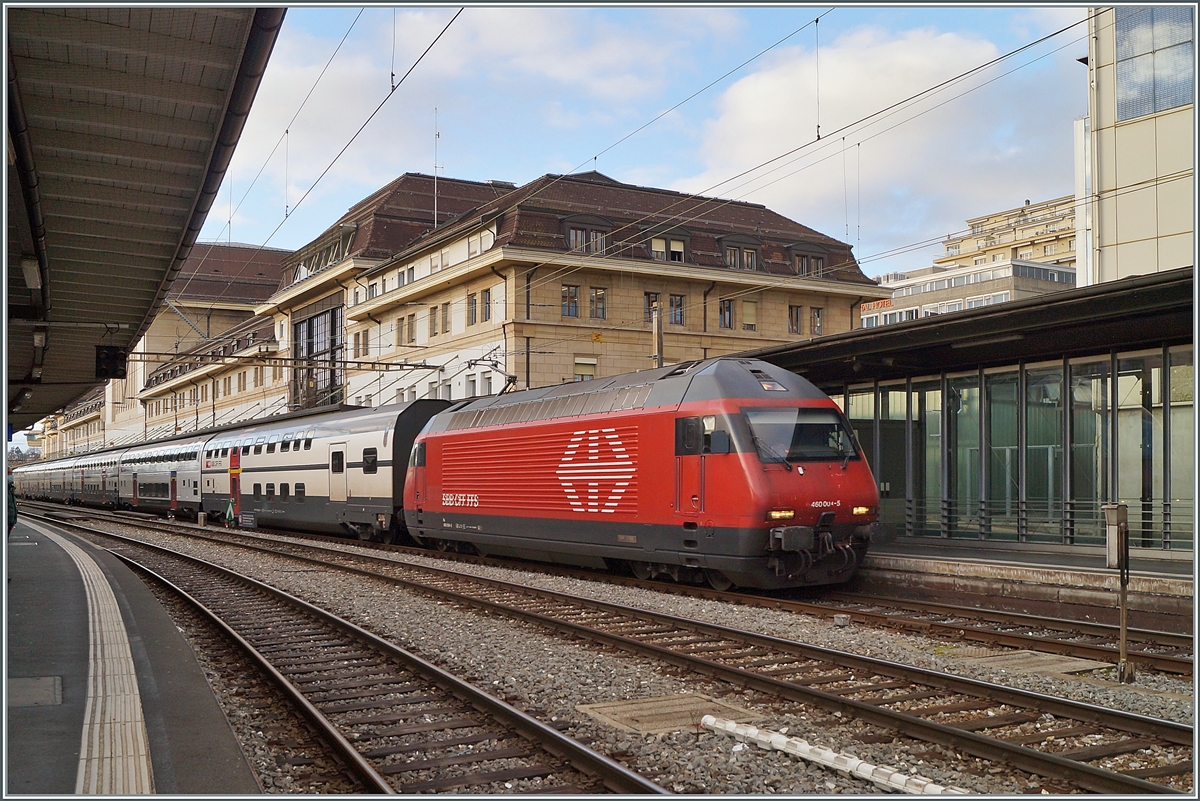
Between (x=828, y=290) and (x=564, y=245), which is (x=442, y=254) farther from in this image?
(x=828, y=290)

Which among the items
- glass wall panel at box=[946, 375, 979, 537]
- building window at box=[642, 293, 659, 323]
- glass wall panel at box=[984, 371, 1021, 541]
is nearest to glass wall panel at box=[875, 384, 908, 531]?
glass wall panel at box=[946, 375, 979, 537]

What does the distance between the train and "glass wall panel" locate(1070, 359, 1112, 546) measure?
453 cm

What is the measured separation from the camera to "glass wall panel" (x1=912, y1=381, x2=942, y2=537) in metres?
19.7

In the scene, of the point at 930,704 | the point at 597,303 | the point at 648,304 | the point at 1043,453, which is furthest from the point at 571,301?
the point at 930,704

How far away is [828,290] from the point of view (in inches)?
1991

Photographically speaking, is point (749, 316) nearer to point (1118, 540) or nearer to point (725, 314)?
point (725, 314)

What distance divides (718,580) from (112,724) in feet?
30.4

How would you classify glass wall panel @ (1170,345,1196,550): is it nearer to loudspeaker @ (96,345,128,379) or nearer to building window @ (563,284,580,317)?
loudspeaker @ (96,345,128,379)

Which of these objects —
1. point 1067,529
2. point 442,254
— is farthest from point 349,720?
point 442,254

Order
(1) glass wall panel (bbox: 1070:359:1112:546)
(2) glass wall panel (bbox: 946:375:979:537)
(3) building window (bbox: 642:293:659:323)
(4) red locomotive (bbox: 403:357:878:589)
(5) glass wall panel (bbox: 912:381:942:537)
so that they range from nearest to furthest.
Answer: (4) red locomotive (bbox: 403:357:878:589) → (1) glass wall panel (bbox: 1070:359:1112:546) → (2) glass wall panel (bbox: 946:375:979:537) → (5) glass wall panel (bbox: 912:381:942:537) → (3) building window (bbox: 642:293:659:323)

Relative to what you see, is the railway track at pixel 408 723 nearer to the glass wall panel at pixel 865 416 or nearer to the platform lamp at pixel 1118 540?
the platform lamp at pixel 1118 540

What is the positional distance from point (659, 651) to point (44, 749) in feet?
17.4

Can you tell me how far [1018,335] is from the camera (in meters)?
16.1

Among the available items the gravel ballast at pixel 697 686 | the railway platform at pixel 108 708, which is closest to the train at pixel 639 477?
the gravel ballast at pixel 697 686
